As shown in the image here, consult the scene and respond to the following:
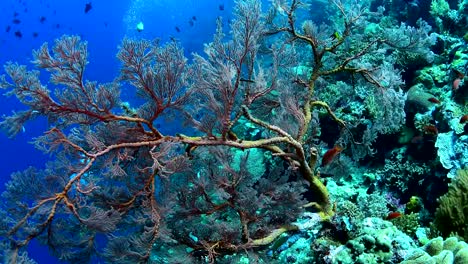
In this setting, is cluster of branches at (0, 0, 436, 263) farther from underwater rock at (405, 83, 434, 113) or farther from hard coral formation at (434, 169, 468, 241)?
underwater rock at (405, 83, 434, 113)

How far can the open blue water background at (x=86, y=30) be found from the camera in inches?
2279

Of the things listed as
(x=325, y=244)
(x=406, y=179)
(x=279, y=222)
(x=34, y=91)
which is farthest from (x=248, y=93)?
(x=406, y=179)

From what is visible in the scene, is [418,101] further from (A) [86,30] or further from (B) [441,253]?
(A) [86,30]

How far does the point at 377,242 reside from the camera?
370 cm

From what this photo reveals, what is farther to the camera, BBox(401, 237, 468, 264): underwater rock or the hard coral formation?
the hard coral formation

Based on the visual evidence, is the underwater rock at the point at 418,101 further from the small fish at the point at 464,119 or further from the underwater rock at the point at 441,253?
the underwater rock at the point at 441,253

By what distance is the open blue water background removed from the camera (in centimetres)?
5788

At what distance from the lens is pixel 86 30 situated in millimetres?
94312

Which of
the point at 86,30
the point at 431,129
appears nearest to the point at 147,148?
the point at 431,129

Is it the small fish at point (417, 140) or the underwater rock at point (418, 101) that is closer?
the small fish at point (417, 140)

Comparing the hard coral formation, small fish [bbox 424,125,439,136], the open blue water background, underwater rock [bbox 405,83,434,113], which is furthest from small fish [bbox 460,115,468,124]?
the open blue water background

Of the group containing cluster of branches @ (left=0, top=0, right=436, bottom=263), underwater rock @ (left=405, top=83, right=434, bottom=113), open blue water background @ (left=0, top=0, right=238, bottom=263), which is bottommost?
cluster of branches @ (left=0, top=0, right=436, bottom=263)

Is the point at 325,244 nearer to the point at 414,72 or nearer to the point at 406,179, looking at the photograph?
the point at 406,179

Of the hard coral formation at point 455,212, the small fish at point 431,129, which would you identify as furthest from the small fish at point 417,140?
the hard coral formation at point 455,212
